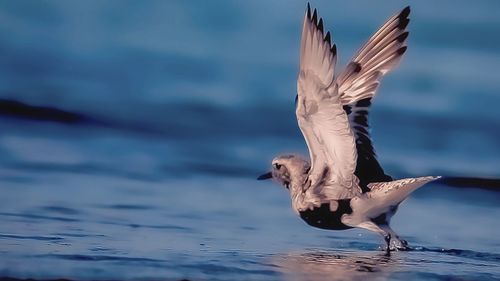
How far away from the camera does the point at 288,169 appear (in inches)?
357

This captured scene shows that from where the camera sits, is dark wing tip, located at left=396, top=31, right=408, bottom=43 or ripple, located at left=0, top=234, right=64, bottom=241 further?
dark wing tip, located at left=396, top=31, right=408, bottom=43

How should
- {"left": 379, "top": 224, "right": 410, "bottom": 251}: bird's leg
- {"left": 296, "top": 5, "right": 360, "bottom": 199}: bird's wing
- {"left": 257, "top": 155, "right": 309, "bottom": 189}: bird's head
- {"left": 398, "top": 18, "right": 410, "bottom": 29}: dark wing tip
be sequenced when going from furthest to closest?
{"left": 257, "top": 155, "right": 309, "bottom": 189}: bird's head, {"left": 398, "top": 18, "right": 410, "bottom": 29}: dark wing tip, {"left": 379, "top": 224, "right": 410, "bottom": 251}: bird's leg, {"left": 296, "top": 5, "right": 360, "bottom": 199}: bird's wing

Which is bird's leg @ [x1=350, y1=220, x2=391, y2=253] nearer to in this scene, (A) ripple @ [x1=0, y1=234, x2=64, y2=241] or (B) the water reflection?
(B) the water reflection

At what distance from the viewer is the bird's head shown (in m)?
8.93

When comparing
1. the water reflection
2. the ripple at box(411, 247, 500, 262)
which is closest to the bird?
the ripple at box(411, 247, 500, 262)

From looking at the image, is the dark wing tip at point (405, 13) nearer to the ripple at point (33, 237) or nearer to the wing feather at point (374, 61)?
the wing feather at point (374, 61)

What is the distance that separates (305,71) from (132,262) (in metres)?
1.59

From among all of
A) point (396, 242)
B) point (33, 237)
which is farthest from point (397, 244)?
point (33, 237)

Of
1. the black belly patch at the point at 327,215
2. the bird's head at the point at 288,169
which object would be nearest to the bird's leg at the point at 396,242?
the black belly patch at the point at 327,215

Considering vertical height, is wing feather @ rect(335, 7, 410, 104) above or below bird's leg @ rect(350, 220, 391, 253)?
above

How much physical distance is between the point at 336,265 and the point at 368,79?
5.83 ft

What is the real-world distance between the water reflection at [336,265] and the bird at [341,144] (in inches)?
12.4

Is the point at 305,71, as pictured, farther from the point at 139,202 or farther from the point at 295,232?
the point at 139,202

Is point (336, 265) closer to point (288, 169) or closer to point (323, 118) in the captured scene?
point (323, 118)
